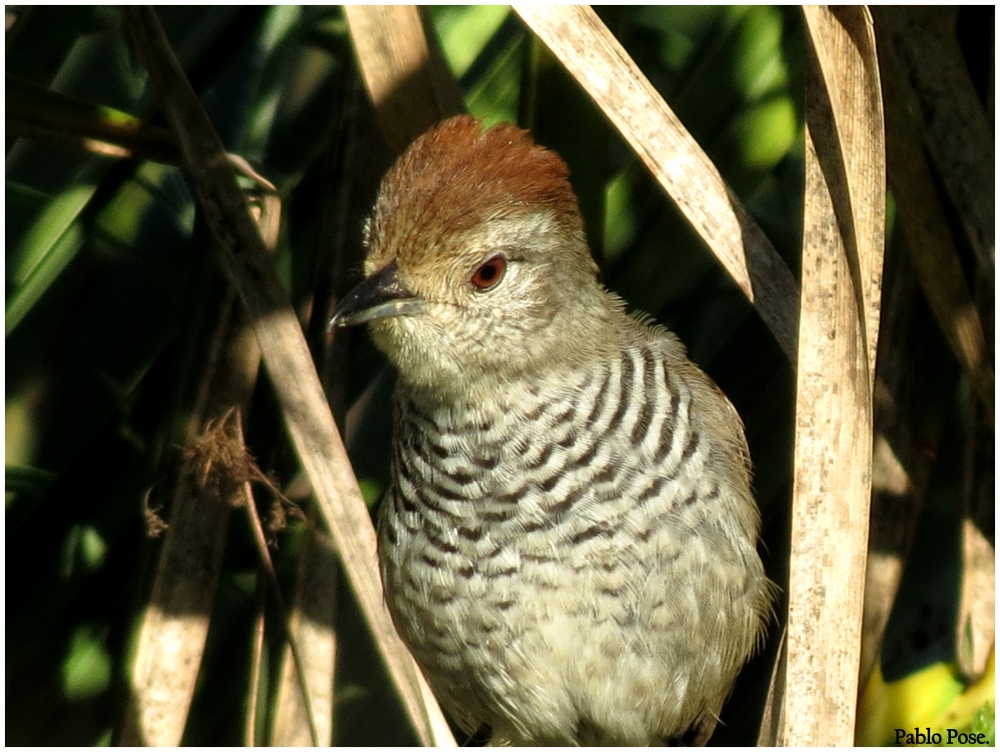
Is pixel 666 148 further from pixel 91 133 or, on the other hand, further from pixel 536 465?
pixel 91 133

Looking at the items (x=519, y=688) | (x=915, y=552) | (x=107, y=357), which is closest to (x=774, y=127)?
(x=915, y=552)

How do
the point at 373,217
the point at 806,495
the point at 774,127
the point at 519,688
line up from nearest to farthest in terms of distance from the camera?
the point at 806,495
the point at 373,217
the point at 519,688
the point at 774,127

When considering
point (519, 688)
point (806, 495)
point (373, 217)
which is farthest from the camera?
point (519, 688)

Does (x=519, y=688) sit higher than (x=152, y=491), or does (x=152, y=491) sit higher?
(x=152, y=491)

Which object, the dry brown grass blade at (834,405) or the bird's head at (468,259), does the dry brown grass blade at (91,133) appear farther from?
the dry brown grass blade at (834,405)

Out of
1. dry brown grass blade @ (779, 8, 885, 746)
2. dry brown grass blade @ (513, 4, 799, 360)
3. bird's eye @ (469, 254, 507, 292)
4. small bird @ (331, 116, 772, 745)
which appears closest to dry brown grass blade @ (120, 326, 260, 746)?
small bird @ (331, 116, 772, 745)

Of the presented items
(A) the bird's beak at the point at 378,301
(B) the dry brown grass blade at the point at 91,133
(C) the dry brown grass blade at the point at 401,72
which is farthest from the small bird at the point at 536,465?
(B) the dry brown grass blade at the point at 91,133

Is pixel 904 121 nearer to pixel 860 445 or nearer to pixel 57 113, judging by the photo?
pixel 860 445

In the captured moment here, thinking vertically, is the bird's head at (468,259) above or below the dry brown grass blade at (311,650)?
above
